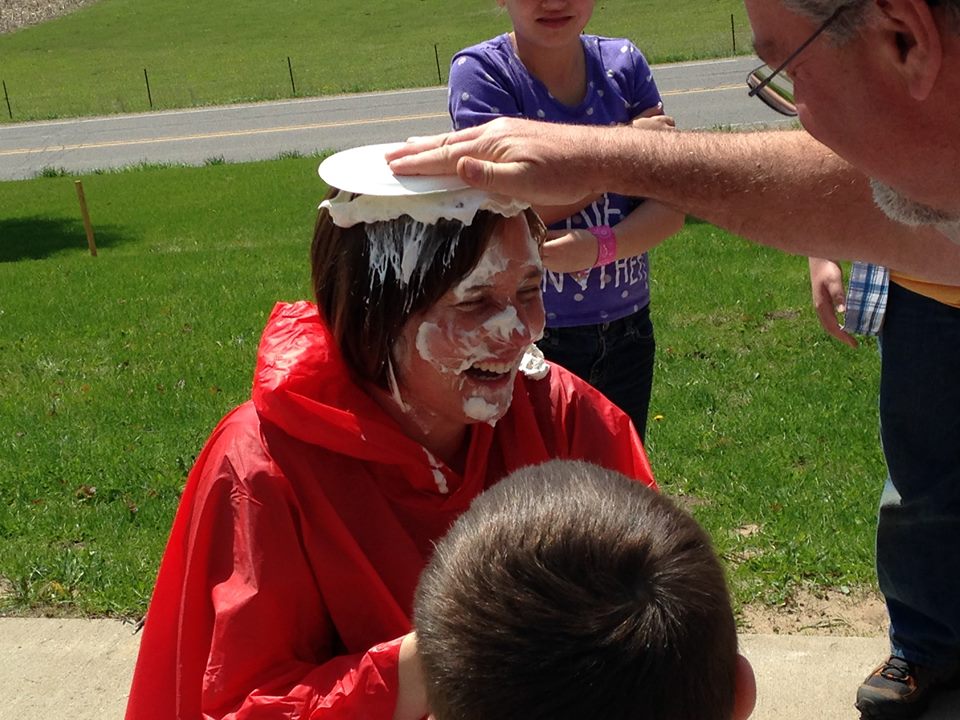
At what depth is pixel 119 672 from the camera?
13.3 feet

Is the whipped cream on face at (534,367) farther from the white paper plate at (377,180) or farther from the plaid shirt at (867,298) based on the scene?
the plaid shirt at (867,298)

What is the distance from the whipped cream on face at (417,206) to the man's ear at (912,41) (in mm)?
762

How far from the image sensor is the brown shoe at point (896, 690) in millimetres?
3617

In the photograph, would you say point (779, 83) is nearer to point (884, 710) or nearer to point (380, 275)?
point (380, 275)

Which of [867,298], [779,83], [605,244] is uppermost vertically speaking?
[779,83]

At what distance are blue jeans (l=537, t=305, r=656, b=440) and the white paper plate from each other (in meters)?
1.10

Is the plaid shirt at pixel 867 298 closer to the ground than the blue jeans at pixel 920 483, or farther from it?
farther from it

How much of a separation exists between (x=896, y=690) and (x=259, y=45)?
131ft

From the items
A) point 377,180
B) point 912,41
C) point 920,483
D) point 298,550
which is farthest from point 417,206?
point 920,483

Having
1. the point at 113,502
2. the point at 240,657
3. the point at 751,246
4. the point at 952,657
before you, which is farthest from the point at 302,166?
→ the point at 240,657

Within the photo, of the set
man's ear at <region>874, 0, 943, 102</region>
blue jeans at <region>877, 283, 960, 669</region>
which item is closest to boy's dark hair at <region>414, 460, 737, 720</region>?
man's ear at <region>874, 0, 943, 102</region>

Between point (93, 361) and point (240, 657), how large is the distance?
19.9 feet

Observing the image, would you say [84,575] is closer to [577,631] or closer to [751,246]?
[577,631]

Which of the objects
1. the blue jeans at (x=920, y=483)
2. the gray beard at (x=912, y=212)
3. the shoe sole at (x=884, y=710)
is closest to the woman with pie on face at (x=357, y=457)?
the gray beard at (x=912, y=212)
